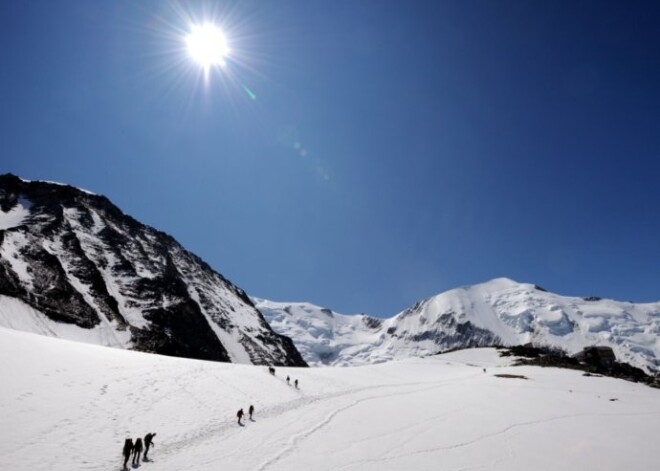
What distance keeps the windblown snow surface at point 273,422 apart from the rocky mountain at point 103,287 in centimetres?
6573

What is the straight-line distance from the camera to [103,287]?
418 ft

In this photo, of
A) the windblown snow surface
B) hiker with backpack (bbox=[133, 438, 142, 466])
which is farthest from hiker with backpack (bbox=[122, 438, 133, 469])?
the windblown snow surface

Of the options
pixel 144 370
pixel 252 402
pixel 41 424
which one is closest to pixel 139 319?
pixel 144 370

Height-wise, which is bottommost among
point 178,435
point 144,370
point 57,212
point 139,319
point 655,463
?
point 655,463

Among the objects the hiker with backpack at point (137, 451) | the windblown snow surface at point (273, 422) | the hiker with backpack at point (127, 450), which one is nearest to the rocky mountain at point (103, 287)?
the windblown snow surface at point (273, 422)

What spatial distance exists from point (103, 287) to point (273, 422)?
119 meters

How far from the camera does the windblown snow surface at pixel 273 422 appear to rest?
20.9 m

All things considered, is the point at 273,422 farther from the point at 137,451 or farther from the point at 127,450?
the point at 127,450

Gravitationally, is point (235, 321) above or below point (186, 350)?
above

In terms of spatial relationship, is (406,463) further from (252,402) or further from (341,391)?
(341,391)

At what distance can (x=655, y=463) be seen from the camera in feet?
80.5

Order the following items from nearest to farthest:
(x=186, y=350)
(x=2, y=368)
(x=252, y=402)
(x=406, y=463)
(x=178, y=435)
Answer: (x=406, y=463)
(x=178, y=435)
(x=2, y=368)
(x=252, y=402)
(x=186, y=350)

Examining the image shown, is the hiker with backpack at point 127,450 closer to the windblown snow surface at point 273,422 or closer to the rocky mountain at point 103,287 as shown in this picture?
the windblown snow surface at point 273,422

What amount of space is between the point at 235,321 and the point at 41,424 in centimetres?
16400
